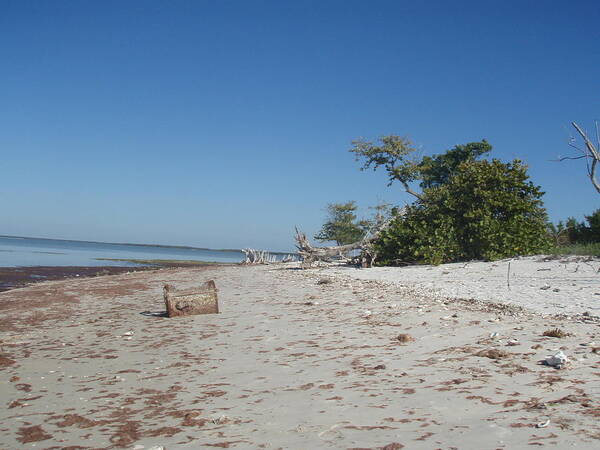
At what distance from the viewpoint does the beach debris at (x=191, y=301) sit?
9.13m

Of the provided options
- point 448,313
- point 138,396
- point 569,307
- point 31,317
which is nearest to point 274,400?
point 138,396

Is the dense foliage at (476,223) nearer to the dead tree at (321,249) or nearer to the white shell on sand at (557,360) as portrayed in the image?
the dead tree at (321,249)

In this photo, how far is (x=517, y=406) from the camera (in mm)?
3398

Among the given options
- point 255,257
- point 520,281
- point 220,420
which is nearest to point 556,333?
point 220,420

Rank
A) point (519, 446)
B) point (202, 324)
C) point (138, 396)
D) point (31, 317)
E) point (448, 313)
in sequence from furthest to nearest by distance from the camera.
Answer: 1. point (31, 317)
2. point (202, 324)
3. point (448, 313)
4. point (138, 396)
5. point (519, 446)

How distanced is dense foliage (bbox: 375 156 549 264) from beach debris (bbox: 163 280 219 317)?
30.7 ft

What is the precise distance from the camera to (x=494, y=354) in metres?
4.78

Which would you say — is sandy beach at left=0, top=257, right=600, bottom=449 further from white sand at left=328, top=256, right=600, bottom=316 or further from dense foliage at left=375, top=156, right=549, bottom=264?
dense foliage at left=375, top=156, right=549, bottom=264

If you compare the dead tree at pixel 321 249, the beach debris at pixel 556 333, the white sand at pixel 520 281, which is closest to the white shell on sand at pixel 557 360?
the beach debris at pixel 556 333

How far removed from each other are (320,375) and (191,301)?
4.98 m

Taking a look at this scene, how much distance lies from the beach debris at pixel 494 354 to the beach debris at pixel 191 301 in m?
5.56

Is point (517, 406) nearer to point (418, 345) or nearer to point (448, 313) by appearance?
point (418, 345)

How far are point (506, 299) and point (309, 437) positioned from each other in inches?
264

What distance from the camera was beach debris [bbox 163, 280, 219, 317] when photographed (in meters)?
9.13
